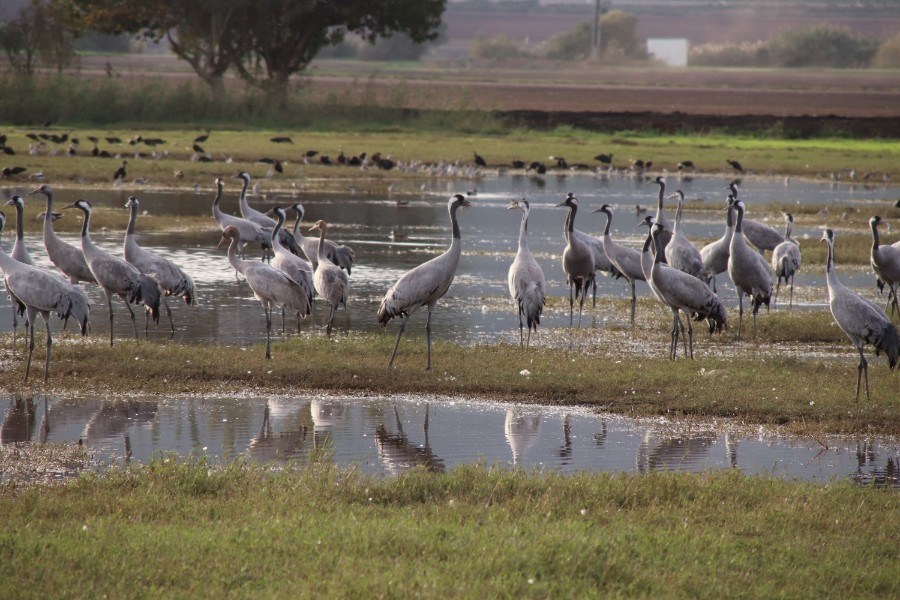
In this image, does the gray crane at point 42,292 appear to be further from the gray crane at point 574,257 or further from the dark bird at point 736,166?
the dark bird at point 736,166

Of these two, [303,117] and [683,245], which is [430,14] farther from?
[683,245]

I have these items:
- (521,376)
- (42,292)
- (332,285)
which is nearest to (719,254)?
(332,285)

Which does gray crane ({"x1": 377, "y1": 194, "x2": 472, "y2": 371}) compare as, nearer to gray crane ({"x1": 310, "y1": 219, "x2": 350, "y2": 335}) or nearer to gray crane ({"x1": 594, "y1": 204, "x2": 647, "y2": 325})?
gray crane ({"x1": 310, "y1": 219, "x2": 350, "y2": 335})

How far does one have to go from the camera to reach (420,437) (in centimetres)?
962

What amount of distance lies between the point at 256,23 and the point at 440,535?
46.5 meters

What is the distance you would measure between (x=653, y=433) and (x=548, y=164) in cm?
3026

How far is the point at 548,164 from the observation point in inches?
1558

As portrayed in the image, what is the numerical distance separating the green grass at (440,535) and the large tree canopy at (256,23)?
43.5 meters

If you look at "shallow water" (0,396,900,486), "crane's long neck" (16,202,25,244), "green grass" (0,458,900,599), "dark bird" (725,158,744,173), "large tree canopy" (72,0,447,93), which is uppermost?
"large tree canopy" (72,0,447,93)

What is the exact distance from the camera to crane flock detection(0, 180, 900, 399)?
11164 millimetres

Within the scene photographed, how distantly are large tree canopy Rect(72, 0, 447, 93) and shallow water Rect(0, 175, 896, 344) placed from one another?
17441mm

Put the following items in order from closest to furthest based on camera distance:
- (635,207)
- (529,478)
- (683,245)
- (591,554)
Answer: (591,554) → (529,478) → (683,245) → (635,207)

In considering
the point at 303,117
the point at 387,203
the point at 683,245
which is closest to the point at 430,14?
the point at 303,117

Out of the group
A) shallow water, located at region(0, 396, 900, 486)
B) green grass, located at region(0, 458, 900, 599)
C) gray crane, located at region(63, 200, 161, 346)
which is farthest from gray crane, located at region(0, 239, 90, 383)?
green grass, located at region(0, 458, 900, 599)
